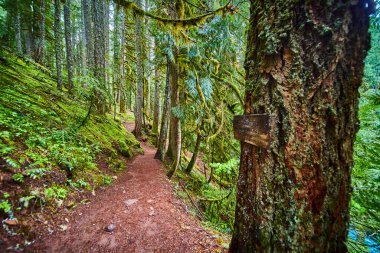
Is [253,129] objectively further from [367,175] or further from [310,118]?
[367,175]

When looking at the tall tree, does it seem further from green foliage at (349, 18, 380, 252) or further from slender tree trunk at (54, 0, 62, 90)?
slender tree trunk at (54, 0, 62, 90)

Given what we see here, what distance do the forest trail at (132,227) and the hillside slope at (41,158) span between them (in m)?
0.40

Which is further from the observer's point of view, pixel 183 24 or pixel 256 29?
pixel 183 24

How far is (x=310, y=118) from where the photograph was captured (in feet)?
4.57

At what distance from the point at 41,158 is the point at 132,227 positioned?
2.49 m

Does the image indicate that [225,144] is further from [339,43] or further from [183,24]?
[339,43]

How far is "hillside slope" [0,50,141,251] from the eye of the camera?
299cm

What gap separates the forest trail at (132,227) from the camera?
9.88ft

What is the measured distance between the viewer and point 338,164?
4.63 feet

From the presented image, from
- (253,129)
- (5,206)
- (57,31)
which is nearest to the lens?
(253,129)

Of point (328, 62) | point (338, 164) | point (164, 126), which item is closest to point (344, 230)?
point (338, 164)

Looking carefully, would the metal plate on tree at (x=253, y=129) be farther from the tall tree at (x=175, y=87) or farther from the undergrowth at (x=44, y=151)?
the tall tree at (x=175, y=87)

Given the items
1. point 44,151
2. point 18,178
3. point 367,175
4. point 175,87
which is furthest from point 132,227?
point 175,87

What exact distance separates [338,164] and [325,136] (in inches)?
9.7
